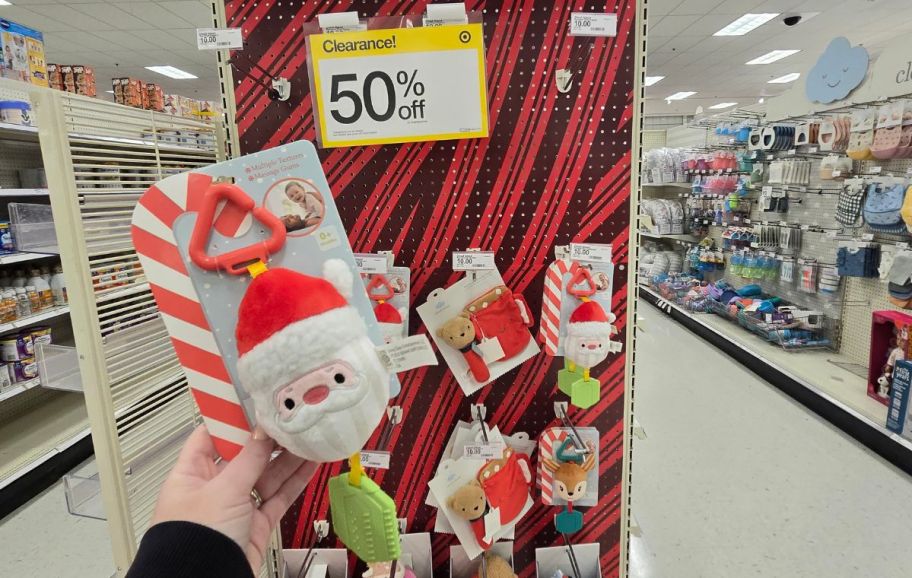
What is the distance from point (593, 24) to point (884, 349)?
3340 millimetres

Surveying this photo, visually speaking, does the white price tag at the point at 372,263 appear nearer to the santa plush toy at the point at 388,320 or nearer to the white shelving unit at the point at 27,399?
the santa plush toy at the point at 388,320

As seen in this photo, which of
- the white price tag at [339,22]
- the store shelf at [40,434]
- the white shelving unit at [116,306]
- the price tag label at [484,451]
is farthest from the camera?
the store shelf at [40,434]

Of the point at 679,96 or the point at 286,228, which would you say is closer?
the point at 286,228

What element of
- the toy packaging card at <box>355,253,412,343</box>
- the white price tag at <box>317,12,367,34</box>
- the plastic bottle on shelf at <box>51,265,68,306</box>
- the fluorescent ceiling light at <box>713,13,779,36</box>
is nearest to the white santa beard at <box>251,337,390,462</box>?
the toy packaging card at <box>355,253,412,343</box>

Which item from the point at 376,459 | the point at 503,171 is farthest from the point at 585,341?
the point at 376,459

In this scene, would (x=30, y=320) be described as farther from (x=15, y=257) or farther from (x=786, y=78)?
(x=786, y=78)

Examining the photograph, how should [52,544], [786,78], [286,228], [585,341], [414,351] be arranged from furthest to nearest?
[786,78] → [52,544] → [585,341] → [414,351] → [286,228]

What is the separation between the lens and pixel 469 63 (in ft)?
4.29

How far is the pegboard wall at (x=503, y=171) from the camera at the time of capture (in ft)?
4.44

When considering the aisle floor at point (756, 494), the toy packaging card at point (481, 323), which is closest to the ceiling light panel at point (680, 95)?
the aisle floor at point (756, 494)

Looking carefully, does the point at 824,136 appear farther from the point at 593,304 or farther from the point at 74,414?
the point at 74,414

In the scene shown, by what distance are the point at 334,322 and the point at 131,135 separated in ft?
3.86

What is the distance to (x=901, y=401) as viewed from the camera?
114 inches

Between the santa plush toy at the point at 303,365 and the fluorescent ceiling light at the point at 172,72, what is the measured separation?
1066 centimetres
